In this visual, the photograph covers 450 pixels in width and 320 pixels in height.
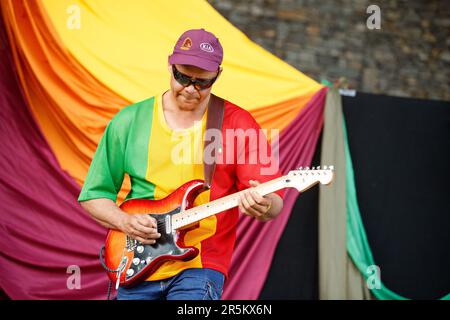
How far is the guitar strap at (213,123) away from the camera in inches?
128

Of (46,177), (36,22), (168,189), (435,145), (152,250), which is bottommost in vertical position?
(152,250)

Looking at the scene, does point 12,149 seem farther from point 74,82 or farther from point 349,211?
point 349,211

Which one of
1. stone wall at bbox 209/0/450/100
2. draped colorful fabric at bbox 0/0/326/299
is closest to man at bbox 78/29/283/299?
draped colorful fabric at bbox 0/0/326/299

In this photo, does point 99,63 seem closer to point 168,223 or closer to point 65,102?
point 65,102

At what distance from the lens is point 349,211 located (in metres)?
5.12

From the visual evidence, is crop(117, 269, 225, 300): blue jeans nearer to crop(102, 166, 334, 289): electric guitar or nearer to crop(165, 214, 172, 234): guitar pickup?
crop(102, 166, 334, 289): electric guitar

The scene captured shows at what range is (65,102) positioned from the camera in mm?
4727

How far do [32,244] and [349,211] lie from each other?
194 cm

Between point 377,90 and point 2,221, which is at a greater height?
point 377,90

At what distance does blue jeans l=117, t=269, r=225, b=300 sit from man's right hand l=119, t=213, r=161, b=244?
172mm

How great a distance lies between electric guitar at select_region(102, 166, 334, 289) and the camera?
3.17 m

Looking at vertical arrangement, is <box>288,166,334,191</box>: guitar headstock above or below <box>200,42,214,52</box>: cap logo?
below

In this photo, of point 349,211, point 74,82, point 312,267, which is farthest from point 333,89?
point 74,82

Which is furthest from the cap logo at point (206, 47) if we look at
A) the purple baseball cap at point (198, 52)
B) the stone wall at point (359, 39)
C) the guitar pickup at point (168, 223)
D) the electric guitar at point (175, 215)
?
the stone wall at point (359, 39)
